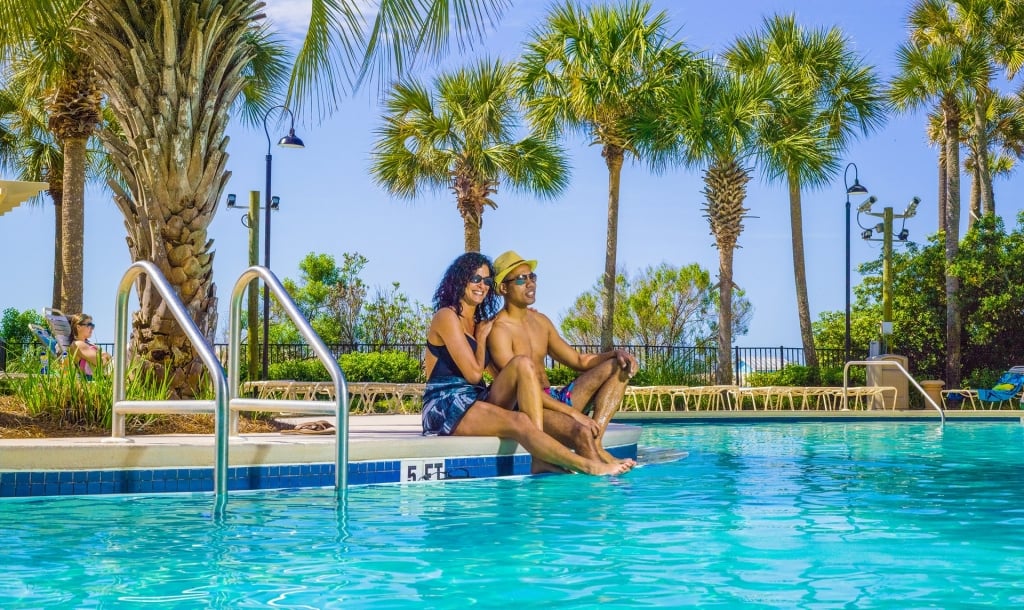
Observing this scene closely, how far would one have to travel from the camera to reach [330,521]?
5.36 m

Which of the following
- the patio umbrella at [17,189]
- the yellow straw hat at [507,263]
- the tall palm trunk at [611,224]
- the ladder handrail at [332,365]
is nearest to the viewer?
the ladder handrail at [332,365]

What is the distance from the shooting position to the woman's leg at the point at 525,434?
23.1ft

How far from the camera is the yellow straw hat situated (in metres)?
7.33

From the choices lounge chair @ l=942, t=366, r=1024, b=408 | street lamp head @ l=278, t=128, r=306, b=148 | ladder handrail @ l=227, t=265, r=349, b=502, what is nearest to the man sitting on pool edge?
ladder handrail @ l=227, t=265, r=349, b=502

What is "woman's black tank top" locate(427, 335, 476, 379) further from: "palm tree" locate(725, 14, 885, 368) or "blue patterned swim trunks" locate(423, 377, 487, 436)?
"palm tree" locate(725, 14, 885, 368)

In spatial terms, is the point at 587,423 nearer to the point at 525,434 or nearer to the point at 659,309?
the point at 525,434

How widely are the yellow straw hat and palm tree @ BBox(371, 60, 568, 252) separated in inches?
572

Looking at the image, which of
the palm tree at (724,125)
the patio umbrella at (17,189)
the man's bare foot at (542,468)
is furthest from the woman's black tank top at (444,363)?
the palm tree at (724,125)

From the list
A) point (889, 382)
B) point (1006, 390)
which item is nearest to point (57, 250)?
point (889, 382)

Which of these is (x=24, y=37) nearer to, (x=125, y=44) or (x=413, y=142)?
(x=125, y=44)

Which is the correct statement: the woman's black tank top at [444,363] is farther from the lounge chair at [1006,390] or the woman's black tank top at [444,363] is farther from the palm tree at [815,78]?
the palm tree at [815,78]

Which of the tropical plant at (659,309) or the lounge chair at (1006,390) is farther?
the tropical plant at (659,309)

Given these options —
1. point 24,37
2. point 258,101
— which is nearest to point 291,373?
point 258,101

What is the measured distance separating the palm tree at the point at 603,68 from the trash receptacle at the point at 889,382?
5.14 metres
